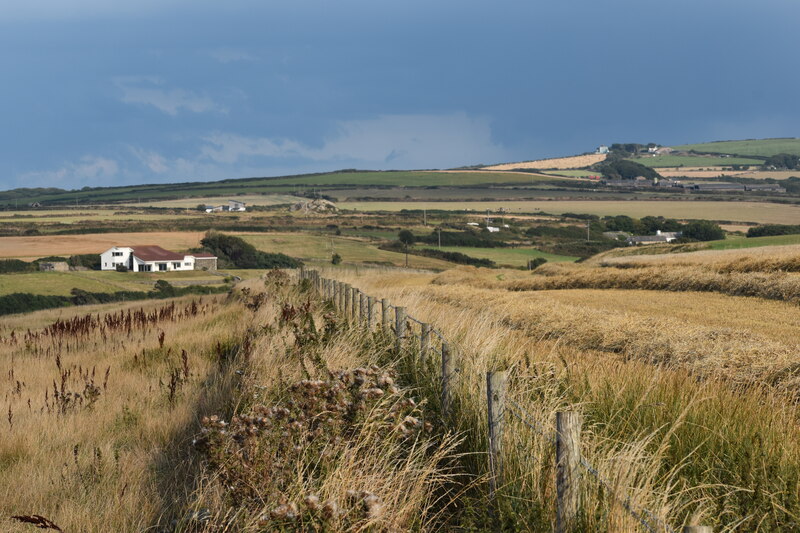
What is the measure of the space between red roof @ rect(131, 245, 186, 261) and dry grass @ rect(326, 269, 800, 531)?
101 metres

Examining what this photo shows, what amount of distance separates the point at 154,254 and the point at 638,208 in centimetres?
8515

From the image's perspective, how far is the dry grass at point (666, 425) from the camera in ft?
17.4

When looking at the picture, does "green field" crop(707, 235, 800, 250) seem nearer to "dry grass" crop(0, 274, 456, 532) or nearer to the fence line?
"dry grass" crop(0, 274, 456, 532)

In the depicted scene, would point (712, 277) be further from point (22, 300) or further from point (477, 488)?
point (22, 300)

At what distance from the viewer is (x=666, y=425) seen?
23.1ft

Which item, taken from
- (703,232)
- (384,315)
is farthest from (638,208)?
(384,315)

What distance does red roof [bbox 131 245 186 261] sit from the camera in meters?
109

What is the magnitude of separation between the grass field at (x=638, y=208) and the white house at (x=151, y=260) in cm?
7030

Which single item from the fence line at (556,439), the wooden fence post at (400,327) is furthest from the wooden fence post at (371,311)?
the fence line at (556,439)

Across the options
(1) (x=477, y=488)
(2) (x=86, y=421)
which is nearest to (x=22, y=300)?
(2) (x=86, y=421)

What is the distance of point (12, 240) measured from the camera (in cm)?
12056

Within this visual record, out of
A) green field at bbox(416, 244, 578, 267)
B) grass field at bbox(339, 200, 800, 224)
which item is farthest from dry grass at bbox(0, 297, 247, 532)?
grass field at bbox(339, 200, 800, 224)

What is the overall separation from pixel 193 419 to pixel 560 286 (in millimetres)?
21995

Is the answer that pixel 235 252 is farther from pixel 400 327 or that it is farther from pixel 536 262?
pixel 400 327
